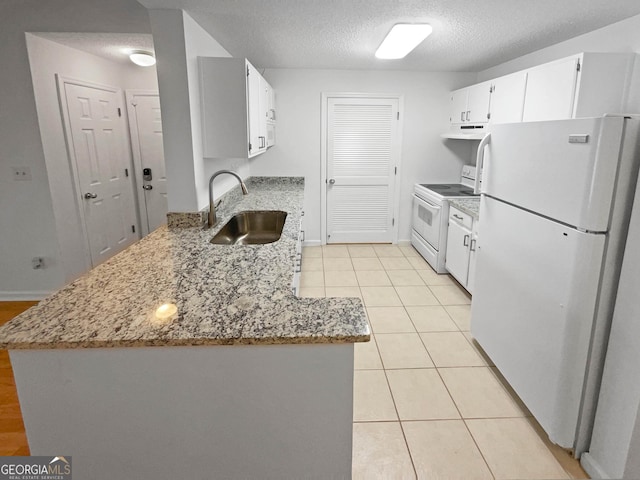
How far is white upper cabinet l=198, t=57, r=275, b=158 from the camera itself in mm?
2543

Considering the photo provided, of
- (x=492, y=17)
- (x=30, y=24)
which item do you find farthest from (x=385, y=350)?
(x=30, y=24)

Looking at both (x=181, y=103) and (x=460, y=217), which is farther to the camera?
(x=460, y=217)

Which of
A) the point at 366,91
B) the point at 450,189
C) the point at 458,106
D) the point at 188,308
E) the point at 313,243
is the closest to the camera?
the point at 188,308

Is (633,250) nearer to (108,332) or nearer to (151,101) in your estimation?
(108,332)

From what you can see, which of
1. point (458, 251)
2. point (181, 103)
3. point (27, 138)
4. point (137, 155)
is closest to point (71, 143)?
point (27, 138)

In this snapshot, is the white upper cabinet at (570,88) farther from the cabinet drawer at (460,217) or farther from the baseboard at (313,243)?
the baseboard at (313,243)

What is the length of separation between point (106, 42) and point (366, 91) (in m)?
2.81

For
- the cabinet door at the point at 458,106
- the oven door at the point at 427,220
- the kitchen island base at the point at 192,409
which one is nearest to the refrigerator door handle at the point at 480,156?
the oven door at the point at 427,220

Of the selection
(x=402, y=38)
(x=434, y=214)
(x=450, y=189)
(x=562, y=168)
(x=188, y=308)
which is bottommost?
(x=434, y=214)

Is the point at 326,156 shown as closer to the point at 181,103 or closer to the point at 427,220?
the point at 427,220

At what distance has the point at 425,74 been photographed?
464cm

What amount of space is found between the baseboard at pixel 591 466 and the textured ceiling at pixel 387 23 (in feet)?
7.85

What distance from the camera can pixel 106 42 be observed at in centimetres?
317

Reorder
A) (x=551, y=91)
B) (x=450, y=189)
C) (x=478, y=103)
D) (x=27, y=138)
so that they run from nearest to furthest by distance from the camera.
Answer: (x=551, y=91), (x=27, y=138), (x=478, y=103), (x=450, y=189)
